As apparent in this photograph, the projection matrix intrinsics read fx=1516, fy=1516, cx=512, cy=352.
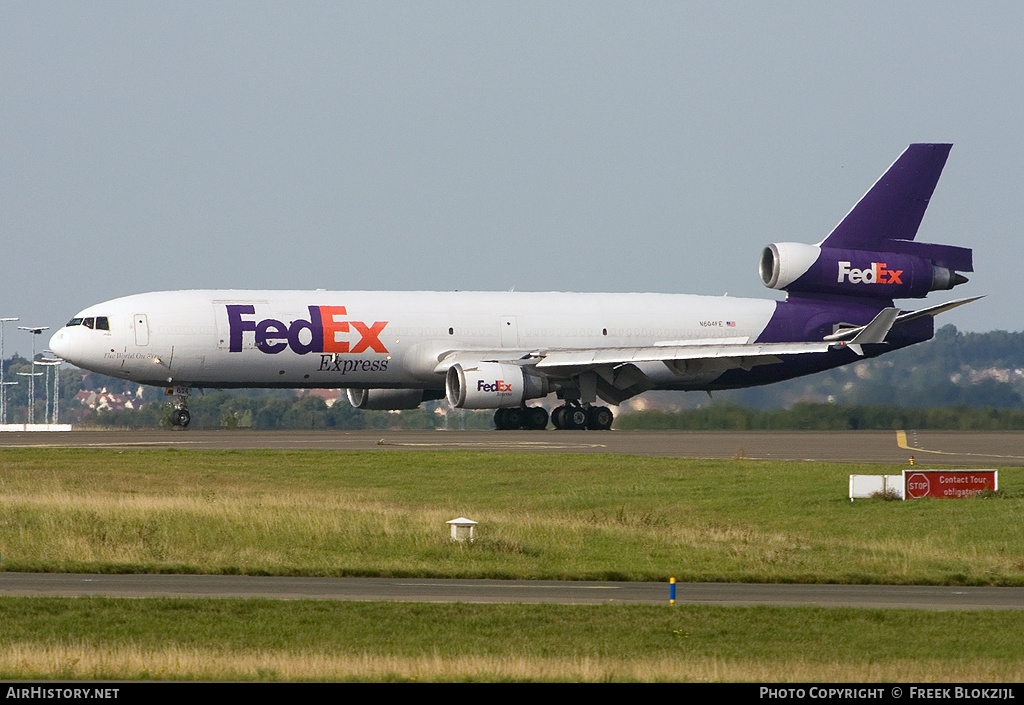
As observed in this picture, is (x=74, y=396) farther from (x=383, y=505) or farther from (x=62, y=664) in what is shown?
(x=62, y=664)

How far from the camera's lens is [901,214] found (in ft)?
198

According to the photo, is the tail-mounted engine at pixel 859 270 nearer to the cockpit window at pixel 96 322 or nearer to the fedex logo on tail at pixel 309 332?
the fedex logo on tail at pixel 309 332

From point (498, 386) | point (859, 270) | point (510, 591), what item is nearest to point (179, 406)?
point (498, 386)

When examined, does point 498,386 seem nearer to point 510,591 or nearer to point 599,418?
point 599,418

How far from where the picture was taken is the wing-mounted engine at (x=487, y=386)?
52.1 m

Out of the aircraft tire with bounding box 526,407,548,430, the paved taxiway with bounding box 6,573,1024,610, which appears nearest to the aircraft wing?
the aircraft tire with bounding box 526,407,548,430

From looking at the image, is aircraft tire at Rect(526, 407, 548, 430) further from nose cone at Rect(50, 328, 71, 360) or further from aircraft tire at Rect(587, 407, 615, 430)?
nose cone at Rect(50, 328, 71, 360)

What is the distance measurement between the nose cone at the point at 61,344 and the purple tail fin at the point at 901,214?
29146 mm

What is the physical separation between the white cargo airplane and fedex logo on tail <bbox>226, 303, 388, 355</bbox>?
0.05 meters

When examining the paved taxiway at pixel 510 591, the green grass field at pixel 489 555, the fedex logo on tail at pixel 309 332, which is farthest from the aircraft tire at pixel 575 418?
the paved taxiway at pixel 510 591

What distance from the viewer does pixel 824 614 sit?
1939cm
